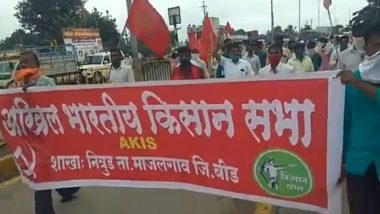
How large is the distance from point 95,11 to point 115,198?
2061 inches

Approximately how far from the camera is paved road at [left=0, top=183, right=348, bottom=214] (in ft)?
13.9

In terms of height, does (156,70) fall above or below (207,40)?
below

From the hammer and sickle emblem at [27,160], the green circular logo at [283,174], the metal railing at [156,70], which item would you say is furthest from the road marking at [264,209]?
the metal railing at [156,70]

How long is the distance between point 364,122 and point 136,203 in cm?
267

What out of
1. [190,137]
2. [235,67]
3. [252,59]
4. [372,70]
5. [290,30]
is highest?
[372,70]

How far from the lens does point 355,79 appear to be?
94.7 inches

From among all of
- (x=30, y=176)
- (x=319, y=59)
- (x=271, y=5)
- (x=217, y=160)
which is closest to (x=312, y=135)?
(x=217, y=160)

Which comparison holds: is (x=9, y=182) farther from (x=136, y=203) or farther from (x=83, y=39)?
(x=83, y=39)

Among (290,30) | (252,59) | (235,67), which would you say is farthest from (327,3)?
(290,30)

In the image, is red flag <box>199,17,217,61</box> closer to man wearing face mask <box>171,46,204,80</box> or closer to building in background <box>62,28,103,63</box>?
man wearing face mask <box>171,46,204,80</box>

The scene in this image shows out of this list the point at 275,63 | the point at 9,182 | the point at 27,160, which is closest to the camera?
the point at 27,160

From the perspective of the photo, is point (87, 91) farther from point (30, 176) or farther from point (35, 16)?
point (35, 16)

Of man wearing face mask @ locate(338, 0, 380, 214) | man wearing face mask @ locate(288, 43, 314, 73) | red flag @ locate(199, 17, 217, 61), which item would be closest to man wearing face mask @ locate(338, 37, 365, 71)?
man wearing face mask @ locate(288, 43, 314, 73)

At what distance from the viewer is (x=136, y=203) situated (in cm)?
452
